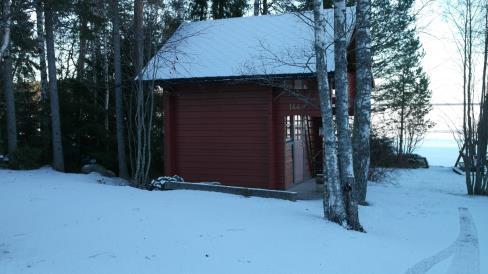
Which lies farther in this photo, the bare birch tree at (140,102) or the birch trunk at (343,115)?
the bare birch tree at (140,102)

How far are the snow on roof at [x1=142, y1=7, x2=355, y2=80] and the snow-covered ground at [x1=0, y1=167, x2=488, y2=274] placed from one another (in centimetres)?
358

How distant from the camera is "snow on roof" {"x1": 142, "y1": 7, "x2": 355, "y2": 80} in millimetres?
12273

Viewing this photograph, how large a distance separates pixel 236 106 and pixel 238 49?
1661mm

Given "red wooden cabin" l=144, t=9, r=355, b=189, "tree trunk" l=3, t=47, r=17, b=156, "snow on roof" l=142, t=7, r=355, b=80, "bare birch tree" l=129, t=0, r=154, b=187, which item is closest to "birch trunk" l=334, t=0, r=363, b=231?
"snow on roof" l=142, t=7, r=355, b=80

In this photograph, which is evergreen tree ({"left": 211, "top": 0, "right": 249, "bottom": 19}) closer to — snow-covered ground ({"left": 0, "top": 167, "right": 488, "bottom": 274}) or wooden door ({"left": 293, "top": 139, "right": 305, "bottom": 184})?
wooden door ({"left": 293, "top": 139, "right": 305, "bottom": 184})

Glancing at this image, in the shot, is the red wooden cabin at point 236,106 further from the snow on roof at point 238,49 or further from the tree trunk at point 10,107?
the tree trunk at point 10,107

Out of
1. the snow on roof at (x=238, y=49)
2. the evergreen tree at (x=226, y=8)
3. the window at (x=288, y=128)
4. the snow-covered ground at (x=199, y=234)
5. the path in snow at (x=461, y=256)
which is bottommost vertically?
the path in snow at (x=461, y=256)

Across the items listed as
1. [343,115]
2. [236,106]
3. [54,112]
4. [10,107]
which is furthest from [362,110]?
[10,107]

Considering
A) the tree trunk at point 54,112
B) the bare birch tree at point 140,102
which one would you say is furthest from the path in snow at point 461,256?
the tree trunk at point 54,112

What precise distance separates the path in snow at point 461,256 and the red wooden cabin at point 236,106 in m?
4.76

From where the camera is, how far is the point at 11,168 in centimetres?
1513

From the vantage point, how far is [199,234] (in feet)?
21.0

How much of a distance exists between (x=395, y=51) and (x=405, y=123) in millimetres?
7117

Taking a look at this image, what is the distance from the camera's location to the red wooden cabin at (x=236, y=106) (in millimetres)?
12523
